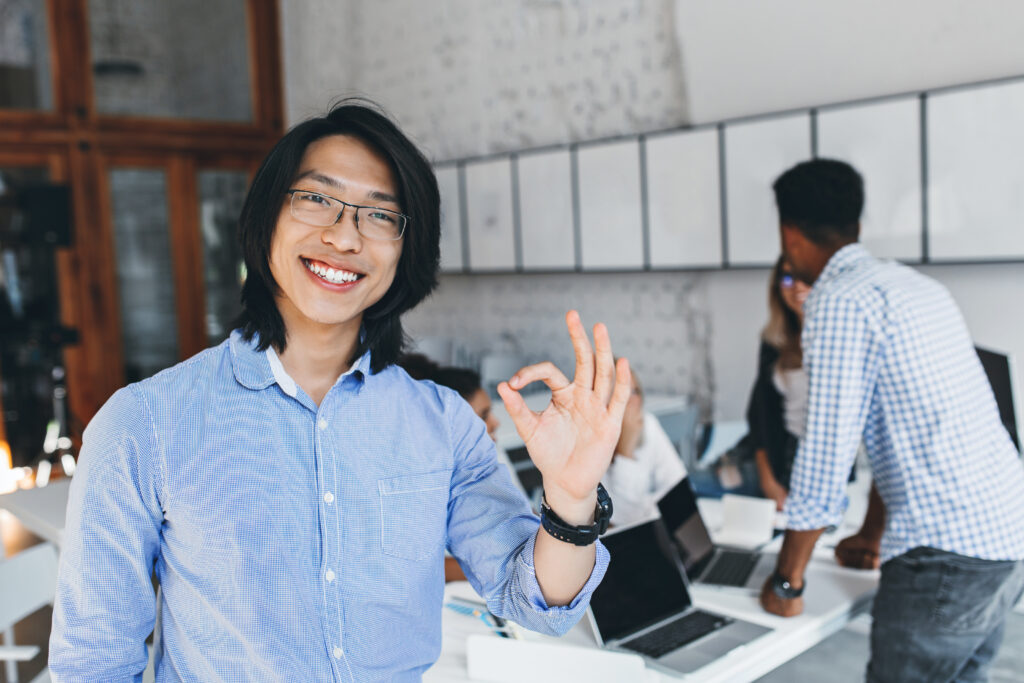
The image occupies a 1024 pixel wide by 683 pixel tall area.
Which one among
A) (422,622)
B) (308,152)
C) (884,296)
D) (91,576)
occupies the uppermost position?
(308,152)

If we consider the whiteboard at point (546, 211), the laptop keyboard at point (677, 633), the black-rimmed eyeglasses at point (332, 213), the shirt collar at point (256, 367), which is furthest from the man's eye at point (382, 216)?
the whiteboard at point (546, 211)

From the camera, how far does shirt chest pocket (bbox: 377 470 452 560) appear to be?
3.88ft

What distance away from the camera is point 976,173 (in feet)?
11.1

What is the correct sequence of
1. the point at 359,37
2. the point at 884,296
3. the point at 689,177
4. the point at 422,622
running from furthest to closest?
the point at 359,37 < the point at 689,177 < the point at 884,296 < the point at 422,622

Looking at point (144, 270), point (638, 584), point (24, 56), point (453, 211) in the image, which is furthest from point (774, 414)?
point (24, 56)

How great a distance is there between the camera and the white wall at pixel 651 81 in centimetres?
355

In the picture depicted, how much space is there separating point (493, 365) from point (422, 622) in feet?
13.6

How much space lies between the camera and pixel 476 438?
1315mm

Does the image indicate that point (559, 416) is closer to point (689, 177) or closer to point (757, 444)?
point (757, 444)

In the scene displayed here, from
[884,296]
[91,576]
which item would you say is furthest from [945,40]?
[91,576]

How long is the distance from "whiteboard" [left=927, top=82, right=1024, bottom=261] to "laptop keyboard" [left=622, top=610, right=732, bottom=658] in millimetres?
2202

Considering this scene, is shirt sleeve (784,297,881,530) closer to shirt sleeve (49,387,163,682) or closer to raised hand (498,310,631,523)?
raised hand (498,310,631,523)

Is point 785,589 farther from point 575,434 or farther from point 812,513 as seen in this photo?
point 575,434

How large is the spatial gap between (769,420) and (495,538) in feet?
7.82
